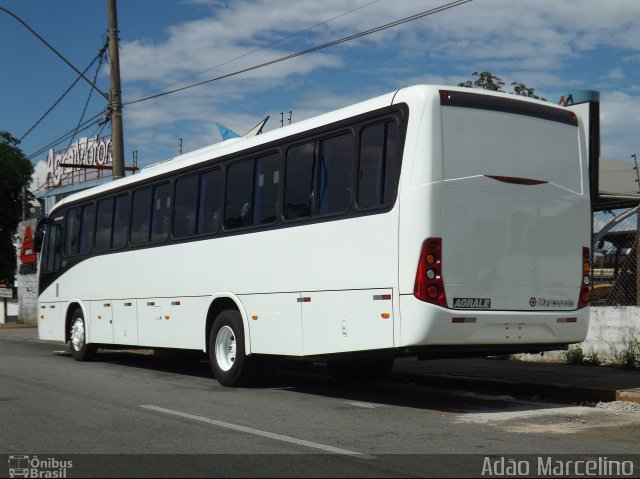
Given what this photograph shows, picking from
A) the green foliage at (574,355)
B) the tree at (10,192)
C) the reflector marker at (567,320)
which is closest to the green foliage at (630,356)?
the green foliage at (574,355)

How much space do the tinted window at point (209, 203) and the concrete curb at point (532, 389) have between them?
372cm

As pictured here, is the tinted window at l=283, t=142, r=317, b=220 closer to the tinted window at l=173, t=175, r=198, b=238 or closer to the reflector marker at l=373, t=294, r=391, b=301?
the reflector marker at l=373, t=294, r=391, b=301

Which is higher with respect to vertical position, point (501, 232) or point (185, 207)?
point (185, 207)

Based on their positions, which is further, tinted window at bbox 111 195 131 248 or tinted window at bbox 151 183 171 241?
tinted window at bbox 111 195 131 248

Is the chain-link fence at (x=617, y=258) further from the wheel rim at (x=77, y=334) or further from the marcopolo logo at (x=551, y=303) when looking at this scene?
A: the wheel rim at (x=77, y=334)

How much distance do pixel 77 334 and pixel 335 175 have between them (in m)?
9.28

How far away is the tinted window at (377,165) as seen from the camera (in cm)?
906

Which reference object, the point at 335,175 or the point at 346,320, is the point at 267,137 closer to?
the point at 335,175

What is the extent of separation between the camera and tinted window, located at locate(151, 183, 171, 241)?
1370cm

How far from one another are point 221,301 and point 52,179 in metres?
51.1

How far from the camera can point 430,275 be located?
28.5 feet

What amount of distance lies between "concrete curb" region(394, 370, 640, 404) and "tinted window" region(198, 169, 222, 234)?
372cm
